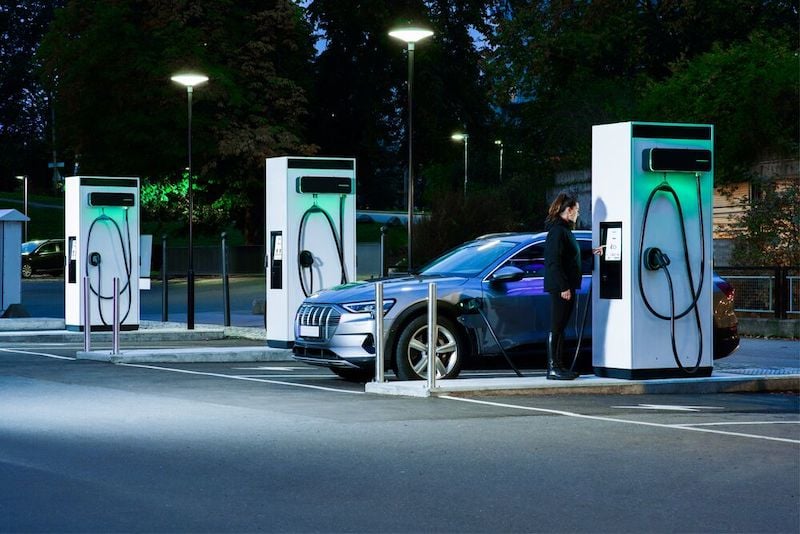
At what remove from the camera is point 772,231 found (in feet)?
93.6

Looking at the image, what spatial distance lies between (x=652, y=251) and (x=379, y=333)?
2.82 meters

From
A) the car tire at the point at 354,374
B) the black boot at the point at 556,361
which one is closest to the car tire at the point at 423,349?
the black boot at the point at 556,361

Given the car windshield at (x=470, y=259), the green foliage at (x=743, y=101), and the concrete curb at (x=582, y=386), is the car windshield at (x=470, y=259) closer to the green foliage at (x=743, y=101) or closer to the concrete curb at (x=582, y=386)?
the concrete curb at (x=582, y=386)

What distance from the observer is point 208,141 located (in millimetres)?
51875

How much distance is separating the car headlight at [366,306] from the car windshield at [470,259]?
903 millimetres

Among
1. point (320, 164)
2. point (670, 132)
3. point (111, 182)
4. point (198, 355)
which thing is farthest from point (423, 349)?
point (111, 182)

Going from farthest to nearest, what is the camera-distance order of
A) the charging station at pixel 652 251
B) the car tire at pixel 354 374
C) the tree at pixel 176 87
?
1. the tree at pixel 176 87
2. the car tire at pixel 354 374
3. the charging station at pixel 652 251

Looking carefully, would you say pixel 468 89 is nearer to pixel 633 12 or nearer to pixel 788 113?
pixel 633 12

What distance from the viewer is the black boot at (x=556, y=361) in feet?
48.1

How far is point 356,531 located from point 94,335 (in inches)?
747

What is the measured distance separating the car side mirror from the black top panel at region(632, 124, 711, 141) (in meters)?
1.83

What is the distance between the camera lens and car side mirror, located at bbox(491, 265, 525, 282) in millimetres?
15258

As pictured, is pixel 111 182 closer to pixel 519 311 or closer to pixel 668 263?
pixel 519 311

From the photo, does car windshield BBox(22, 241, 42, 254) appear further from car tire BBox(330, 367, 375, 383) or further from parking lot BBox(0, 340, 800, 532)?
parking lot BBox(0, 340, 800, 532)
